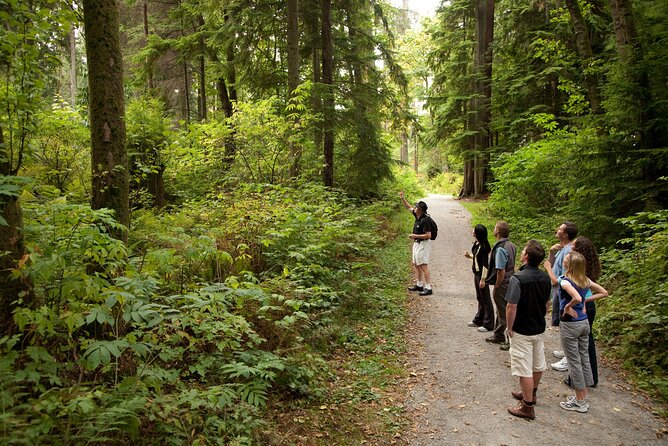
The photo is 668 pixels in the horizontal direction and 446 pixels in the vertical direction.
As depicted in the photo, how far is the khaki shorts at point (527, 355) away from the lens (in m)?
4.88

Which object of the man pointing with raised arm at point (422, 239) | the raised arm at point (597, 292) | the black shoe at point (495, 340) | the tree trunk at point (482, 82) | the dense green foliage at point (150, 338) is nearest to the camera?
the dense green foliage at point (150, 338)

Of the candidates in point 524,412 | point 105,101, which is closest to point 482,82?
point 524,412

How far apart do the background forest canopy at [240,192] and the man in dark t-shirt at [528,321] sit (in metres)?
1.98

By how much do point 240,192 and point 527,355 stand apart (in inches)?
281

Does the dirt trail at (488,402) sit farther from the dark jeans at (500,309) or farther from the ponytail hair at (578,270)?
the ponytail hair at (578,270)

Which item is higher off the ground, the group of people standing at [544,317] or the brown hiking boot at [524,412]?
the group of people standing at [544,317]

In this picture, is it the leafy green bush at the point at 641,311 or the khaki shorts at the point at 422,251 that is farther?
the khaki shorts at the point at 422,251

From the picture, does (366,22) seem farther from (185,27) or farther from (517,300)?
(517,300)

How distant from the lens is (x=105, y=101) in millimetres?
4742

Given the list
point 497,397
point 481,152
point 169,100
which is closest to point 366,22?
point 481,152

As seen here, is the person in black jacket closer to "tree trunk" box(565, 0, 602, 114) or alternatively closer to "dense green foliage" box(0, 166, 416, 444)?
"dense green foliage" box(0, 166, 416, 444)

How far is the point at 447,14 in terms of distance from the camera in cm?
2420

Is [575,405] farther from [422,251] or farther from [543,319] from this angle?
[422,251]

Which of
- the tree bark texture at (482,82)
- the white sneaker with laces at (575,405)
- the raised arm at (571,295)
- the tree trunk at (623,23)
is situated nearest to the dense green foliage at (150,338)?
the white sneaker with laces at (575,405)
